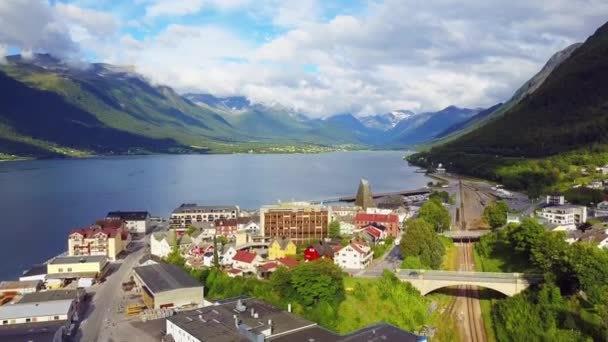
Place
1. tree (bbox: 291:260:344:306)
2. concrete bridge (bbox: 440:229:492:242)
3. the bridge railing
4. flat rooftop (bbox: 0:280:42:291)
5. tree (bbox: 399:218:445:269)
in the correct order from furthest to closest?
concrete bridge (bbox: 440:229:492:242) → tree (bbox: 399:218:445:269) → flat rooftop (bbox: 0:280:42:291) → the bridge railing → tree (bbox: 291:260:344:306)

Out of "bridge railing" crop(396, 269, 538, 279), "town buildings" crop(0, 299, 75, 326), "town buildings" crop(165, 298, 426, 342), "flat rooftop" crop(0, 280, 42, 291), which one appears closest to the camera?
"town buildings" crop(165, 298, 426, 342)

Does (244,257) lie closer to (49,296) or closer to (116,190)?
(49,296)

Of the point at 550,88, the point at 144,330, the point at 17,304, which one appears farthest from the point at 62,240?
the point at 550,88

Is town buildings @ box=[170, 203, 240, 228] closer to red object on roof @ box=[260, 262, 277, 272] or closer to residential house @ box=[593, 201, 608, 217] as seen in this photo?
red object on roof @ box=[260, 262, 277, 272]

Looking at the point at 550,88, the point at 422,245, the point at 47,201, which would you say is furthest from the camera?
the point at 550,88

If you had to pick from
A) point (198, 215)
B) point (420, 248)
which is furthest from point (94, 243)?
point (420, 248)

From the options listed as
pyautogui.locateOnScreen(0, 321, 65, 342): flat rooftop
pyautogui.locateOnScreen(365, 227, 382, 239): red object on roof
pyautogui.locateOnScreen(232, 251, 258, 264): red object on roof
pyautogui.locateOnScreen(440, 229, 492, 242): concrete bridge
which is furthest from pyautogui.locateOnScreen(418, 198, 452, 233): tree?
pyautogui.locateOnScreen(0, 321, 65, 342): flat rooftop

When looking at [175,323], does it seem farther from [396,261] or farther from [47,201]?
[47,201]
